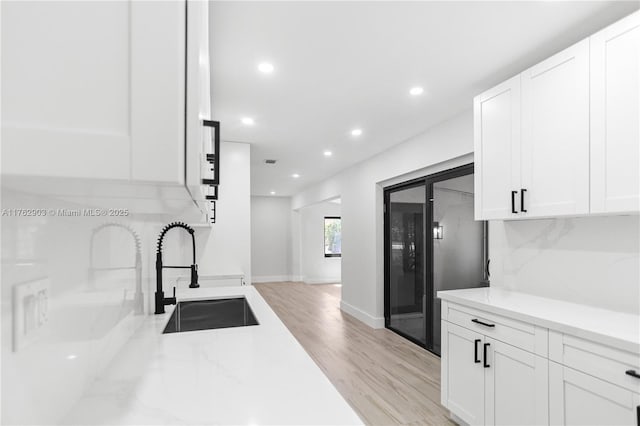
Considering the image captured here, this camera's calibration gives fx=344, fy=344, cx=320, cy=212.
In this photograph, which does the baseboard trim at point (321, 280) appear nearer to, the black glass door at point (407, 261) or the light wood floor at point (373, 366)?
the light wood floor at point (373, 366)

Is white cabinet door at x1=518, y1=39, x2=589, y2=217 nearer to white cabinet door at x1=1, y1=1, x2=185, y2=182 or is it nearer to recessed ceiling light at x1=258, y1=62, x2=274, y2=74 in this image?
recessed ceiling light at x1=258, y1=62, x2=274, y2=74

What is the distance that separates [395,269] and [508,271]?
208 centimetres

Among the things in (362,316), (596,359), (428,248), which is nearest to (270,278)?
(362,316)

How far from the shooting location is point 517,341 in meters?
1.91

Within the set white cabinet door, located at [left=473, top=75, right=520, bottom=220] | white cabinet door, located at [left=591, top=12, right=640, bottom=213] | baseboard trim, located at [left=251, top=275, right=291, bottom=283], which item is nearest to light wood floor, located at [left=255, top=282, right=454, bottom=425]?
white cabinet door, located at [left=473, top=75, right=520, bottom=220]

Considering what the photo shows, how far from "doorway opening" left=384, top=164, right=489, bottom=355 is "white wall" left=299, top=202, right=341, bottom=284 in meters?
4.60

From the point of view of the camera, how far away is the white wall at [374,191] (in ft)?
11.2

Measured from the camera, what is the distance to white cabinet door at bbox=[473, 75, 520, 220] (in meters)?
2.28

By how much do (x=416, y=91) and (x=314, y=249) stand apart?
695 centimetres

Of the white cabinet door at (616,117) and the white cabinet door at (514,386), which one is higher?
the white cabinet door at (616,117)

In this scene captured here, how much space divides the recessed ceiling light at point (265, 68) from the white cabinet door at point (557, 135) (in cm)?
166

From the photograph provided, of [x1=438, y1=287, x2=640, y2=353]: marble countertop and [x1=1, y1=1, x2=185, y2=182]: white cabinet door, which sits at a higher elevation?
[x1=1, y1=1, x2=185, y2=182]: white cabinet door

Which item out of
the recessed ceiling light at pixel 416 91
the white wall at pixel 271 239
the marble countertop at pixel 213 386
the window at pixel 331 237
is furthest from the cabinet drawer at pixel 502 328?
the white wall at pixel 271 239

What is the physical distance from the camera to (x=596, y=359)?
1.53 meters
